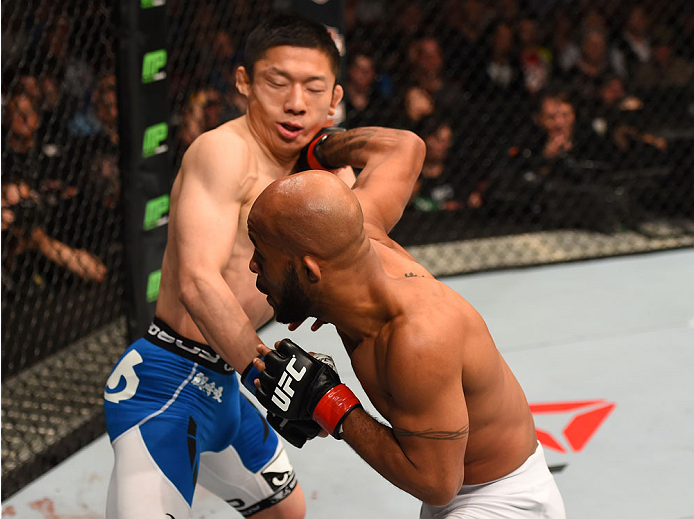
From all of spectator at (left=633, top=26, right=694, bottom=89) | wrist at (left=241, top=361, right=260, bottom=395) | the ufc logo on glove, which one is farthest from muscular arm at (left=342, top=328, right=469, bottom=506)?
spectator at (left=633, top=26, right=694, bottom=89)

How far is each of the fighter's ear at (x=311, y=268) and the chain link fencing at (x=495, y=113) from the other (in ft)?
8.73

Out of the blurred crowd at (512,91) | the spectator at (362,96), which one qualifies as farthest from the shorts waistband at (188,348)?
the spectator at (362,96)

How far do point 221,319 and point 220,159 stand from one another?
14.2 inches

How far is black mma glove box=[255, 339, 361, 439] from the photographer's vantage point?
133 cm

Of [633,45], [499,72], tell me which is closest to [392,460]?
[499,72]

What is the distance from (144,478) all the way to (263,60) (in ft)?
3.08

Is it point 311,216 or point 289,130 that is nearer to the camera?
point 311,216

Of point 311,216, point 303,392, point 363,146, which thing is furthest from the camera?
point 363,146

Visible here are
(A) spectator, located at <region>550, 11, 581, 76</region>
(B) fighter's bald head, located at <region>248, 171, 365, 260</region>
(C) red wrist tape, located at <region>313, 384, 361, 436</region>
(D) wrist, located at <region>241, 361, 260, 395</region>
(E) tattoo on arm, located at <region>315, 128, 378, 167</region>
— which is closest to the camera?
(B) fighter's bald head, located at <region>248, 171, 365, 260</region>

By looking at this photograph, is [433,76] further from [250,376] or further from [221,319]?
[250,376]

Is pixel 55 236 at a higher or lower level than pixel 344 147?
lower

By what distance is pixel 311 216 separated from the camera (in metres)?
1.21

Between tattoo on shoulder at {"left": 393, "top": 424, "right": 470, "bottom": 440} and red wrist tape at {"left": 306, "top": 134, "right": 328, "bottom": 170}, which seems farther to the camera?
red wrist tape at {"left": 306, "top": 134, "right": 328, "bottom": 170}

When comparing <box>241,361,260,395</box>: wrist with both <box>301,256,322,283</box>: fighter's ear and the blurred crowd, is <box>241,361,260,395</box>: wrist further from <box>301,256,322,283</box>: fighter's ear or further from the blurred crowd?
the blurred crowd
